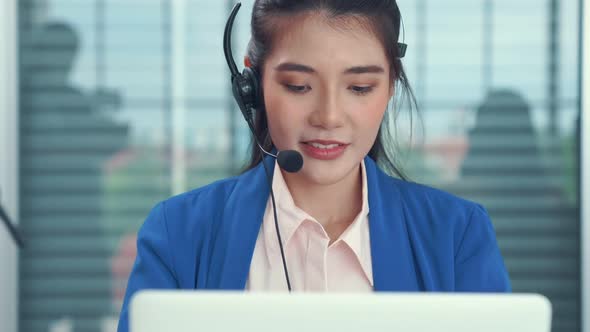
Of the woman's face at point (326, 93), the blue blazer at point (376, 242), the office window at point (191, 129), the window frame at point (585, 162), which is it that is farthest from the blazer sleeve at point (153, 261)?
the window frame at point (585, 162)

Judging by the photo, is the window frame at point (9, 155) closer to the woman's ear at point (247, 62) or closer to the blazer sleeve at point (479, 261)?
the woman's ear at point (247, 62)

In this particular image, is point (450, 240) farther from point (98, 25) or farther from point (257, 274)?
point (98, 25)

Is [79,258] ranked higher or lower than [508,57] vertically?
lower

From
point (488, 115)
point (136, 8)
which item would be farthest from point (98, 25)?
point (488, 115)

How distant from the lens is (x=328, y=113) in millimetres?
1141

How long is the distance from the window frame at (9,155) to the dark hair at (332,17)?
190 cm

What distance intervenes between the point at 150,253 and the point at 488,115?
212 centimetres

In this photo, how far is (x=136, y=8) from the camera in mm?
3031

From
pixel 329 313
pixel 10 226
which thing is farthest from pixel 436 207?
pixel 10 226

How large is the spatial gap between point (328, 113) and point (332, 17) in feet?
0.55

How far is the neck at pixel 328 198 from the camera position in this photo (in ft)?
4.28

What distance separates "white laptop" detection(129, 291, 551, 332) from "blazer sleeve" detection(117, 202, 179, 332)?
1.64 ft

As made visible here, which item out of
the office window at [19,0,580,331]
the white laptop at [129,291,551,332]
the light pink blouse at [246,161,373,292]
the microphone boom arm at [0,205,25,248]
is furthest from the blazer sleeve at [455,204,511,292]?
the office window at [19,0,580,331]

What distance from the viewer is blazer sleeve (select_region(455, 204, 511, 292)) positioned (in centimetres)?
114
